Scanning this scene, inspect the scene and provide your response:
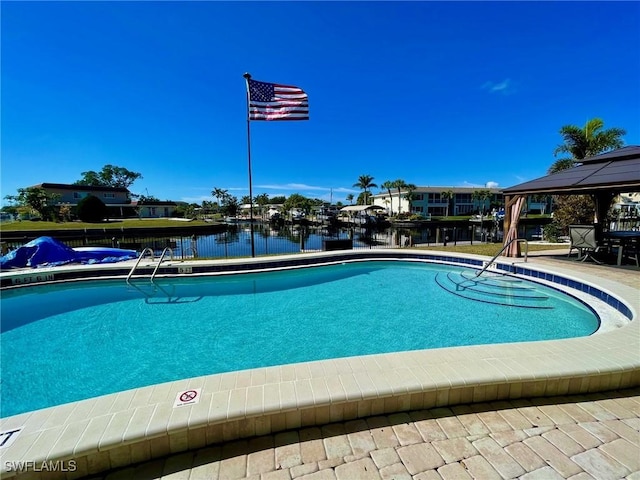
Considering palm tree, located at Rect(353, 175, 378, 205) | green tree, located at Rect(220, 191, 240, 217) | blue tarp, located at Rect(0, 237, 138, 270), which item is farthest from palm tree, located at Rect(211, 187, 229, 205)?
blue tarp, located at Rect(0, 237, 138, 270)

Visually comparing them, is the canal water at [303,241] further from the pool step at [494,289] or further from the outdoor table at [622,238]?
the pool step at [494,289]

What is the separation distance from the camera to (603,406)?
2232mm

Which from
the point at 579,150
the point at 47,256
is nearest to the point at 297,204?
the point at 579,150

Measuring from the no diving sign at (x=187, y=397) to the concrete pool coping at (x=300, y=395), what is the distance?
0.04 meters

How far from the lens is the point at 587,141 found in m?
15.7

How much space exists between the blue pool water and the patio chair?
9.05ft

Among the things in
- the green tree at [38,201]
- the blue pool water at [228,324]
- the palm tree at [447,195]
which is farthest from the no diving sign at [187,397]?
the palm tree at [447,195]

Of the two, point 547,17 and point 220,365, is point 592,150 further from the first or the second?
point 220,365

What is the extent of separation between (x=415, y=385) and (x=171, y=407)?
1938mm

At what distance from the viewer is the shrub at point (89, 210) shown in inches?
1266

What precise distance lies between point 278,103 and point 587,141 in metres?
18.3

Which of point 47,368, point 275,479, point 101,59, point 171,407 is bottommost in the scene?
point 47,368

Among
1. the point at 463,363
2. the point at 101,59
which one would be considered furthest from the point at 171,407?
the point at 101,59

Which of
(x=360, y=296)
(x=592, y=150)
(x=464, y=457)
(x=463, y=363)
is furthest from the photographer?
(x=592, y=150)
